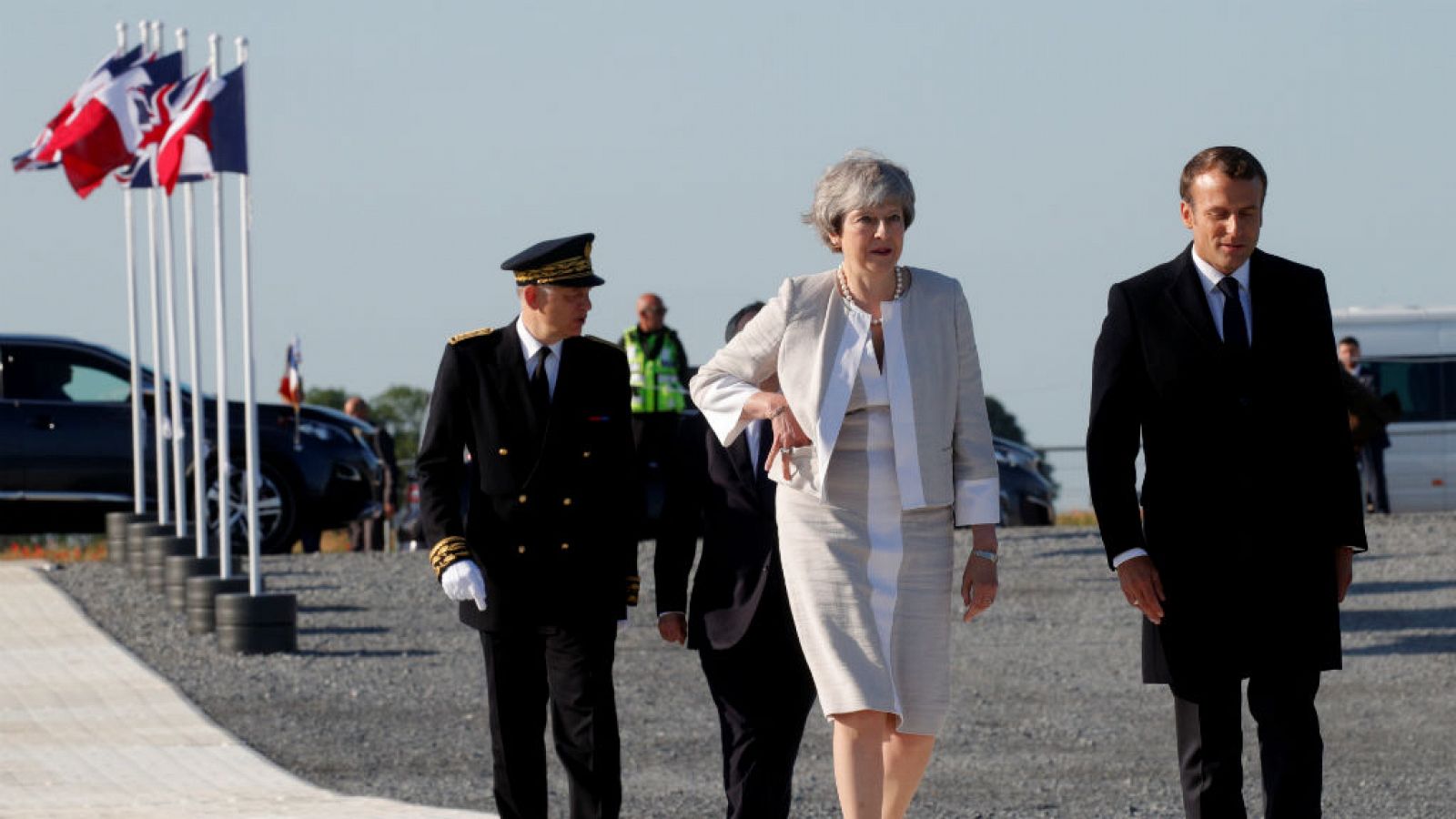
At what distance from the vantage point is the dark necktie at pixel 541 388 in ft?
24.7

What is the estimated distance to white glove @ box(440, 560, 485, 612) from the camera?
286 inches

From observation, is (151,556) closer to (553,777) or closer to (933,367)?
(553,777)

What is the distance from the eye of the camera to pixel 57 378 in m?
21.3

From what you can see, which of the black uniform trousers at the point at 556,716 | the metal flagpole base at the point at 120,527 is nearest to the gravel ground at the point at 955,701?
the metal flagpole base at the point at 120,527

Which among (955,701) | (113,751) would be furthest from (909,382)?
(955,701)

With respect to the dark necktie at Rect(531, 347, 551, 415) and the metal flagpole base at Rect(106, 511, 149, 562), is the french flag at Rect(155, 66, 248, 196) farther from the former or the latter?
the dark necktie at Rect(531, 347, 551, 415)

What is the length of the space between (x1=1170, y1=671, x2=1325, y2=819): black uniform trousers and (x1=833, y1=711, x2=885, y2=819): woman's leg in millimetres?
802

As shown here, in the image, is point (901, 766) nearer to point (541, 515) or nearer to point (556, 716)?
point (556, 716)

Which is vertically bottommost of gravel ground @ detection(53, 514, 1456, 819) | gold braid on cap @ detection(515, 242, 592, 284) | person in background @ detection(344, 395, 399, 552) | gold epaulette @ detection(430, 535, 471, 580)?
gravel ground @ detection(53, 514, 1456, 819)

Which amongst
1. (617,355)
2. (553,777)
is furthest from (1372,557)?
(617,355)

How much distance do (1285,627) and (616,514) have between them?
2.10m

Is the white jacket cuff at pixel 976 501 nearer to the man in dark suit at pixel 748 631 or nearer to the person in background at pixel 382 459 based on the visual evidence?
the man in dark suit at pixel 748 631

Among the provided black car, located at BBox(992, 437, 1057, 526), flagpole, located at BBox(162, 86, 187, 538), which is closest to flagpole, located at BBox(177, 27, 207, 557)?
flagpole, located at BBox(162, 86, 187, 538)

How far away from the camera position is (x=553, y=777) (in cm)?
1169
